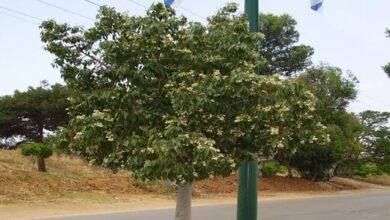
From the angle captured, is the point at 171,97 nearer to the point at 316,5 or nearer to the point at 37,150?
the point at 316,5

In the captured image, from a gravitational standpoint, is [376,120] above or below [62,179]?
above

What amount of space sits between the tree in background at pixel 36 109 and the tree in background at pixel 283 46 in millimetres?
15982

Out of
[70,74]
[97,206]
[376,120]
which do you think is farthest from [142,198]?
[376,120]

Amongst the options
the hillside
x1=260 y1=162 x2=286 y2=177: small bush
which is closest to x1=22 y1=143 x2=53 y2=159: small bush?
the hillside

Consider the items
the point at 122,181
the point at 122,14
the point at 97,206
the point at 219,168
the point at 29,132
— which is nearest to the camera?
the point at 219,168

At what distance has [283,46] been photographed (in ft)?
138

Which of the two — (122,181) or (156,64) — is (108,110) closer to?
(156,64)

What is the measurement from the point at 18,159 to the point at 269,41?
2223 cm

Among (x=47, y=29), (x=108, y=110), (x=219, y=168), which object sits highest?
(x=47, y=29)

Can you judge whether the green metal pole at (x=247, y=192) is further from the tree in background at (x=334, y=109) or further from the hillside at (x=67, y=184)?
the tree in background at (x=334, y=109)

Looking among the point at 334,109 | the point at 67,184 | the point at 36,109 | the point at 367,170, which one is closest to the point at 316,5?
the point at 67,184

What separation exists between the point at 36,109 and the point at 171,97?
30800mm

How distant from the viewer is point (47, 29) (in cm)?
521

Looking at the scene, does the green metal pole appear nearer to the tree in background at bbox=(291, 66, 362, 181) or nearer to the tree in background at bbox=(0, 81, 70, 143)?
the tree in background at bbox=(0, 81, 70, 143)
